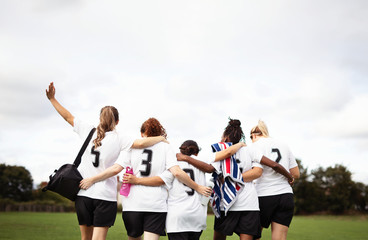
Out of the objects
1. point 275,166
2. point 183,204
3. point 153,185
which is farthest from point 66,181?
point 275,166

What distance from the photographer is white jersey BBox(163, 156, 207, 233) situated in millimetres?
4742

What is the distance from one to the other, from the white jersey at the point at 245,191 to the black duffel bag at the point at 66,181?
1934mm

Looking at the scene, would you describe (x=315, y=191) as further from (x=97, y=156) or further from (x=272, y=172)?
(x=97, y=156)

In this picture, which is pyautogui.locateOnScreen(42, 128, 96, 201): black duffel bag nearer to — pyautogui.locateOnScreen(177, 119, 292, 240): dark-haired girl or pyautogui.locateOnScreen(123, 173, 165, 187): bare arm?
pyautogui.locateOnScreen(123, 173, 165, 187): bare arm

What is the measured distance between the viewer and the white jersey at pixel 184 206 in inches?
187

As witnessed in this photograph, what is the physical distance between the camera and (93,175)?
16.2ft

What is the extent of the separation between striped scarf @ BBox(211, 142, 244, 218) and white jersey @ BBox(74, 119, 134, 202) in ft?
4.38

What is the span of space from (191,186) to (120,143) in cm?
115

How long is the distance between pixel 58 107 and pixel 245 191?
2999 millimetres

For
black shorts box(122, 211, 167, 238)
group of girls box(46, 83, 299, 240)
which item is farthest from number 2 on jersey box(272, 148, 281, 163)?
black shorts box(122, 211, 167, 238)

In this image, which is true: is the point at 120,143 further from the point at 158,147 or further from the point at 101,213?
the point at 101,213

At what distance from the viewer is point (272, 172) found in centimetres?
586

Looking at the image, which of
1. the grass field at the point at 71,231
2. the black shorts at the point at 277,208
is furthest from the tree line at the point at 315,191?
the black shorts at the point at 277,208

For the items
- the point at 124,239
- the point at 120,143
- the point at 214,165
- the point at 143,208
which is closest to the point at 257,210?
the point at 214,165
